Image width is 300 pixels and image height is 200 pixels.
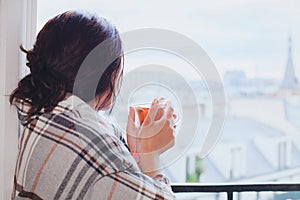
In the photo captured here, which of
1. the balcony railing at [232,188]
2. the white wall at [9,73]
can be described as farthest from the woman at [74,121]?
the balcony railing at [232,188]

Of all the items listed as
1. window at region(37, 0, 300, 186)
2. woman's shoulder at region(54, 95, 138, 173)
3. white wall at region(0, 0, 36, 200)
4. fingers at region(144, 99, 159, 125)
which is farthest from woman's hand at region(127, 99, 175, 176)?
white wall at region(0, 0, 36, 200)

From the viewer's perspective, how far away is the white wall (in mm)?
1175

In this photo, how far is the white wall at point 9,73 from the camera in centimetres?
117

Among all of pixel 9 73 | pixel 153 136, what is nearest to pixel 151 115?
pixel 153 136

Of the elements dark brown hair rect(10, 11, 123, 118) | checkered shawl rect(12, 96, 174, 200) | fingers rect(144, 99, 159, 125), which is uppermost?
dark brown hair rect(10, 11, 123, 118)

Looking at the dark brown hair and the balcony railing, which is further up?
the dark brown hair

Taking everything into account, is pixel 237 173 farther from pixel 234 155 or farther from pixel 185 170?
pixel 185 170

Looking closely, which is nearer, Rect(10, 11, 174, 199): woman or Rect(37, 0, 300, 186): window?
Rect(10, 11, 174, 199): woman

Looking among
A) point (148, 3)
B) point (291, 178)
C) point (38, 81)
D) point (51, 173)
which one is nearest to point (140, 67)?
point (148, 3)

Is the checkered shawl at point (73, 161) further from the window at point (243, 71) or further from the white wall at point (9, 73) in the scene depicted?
the window at point (243, 71)

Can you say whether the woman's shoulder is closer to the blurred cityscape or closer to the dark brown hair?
the dark brown hair

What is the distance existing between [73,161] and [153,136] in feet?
0.84

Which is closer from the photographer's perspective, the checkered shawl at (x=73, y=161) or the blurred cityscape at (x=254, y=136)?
the checkered shawl at (x=73, y=161)

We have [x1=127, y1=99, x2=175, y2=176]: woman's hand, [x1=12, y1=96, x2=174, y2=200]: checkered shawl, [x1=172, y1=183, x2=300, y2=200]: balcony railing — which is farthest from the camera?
[x1=172, y1=183, x2=300, y2=200]: balcony railing
